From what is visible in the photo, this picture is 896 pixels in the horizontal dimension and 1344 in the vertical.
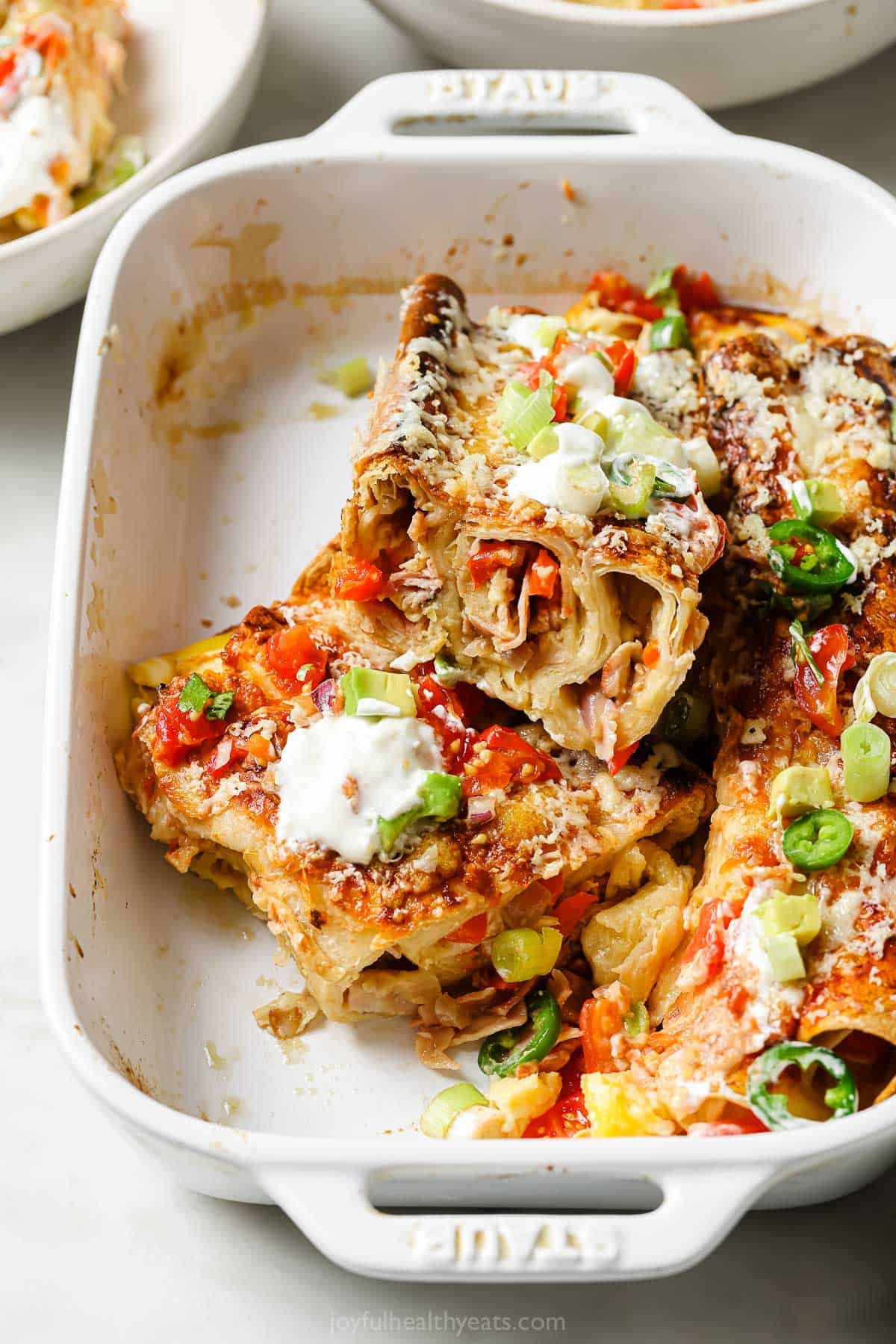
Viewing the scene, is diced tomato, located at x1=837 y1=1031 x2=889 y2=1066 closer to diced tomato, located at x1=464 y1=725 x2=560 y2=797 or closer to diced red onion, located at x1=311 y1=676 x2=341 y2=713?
diced tomato, located at x1=464 y1=725 x2=560 y2=797

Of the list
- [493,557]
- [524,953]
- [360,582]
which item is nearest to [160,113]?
[360,582]

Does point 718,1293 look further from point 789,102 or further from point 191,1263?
point 789,102

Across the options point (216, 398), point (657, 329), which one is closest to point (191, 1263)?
point (216, 398)

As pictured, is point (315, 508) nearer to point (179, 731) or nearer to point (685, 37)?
point (179, 731)

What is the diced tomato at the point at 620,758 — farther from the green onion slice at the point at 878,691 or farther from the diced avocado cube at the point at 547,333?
the diced avocado cube at the point at 547,333

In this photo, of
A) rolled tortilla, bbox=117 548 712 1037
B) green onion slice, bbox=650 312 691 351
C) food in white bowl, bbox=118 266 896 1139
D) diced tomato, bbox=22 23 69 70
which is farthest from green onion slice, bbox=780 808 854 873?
diced tomato, bbox=22 23 69 70

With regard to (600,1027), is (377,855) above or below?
above

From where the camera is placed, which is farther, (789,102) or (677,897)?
(789,102)
